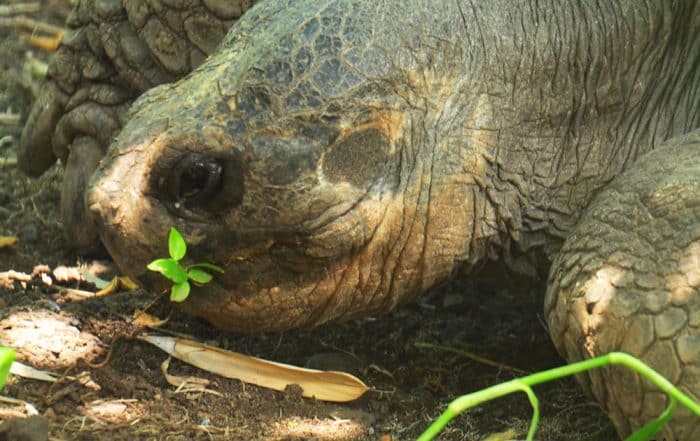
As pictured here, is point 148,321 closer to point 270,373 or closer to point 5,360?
point 270,373

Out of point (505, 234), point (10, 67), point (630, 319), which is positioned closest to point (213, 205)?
point (505, 234)

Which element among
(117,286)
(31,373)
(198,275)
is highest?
(198,275)

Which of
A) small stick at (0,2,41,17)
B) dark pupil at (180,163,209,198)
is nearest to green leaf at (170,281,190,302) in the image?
dark pupil at (180,163,209,198)

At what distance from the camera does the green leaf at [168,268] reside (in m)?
2.89

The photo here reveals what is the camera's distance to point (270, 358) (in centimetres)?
354

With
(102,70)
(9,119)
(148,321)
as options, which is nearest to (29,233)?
(102,70)

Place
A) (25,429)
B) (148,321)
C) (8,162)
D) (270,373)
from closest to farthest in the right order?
(25,429) < (270,373) < (148,321) < (8,162)

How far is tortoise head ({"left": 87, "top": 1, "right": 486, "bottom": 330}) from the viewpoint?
9.45 feet

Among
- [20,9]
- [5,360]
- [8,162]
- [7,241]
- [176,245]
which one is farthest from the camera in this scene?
[20,9]

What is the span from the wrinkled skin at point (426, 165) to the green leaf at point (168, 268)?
7 cm

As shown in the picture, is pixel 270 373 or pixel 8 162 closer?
pixel 270 373

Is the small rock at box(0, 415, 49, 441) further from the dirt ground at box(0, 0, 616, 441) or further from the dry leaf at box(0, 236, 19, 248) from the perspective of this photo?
the dry leaf at box(0, 236, 19, 248)

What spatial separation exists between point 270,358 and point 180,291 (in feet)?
2.01

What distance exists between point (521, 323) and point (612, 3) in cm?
113
